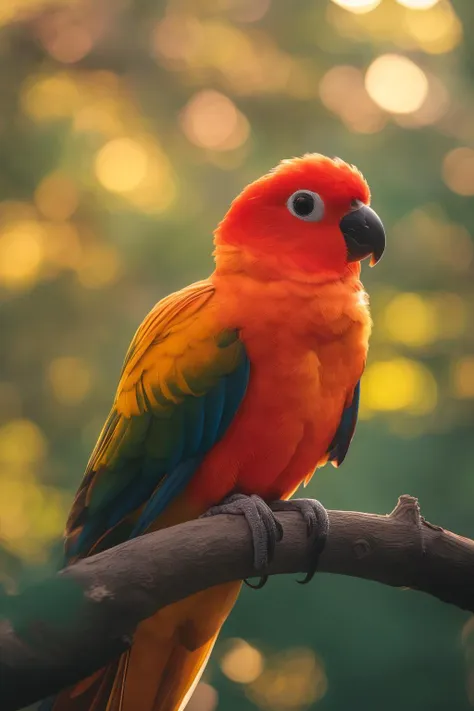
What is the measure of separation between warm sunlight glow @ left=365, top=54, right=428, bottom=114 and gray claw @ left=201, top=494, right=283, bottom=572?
154 centimetres

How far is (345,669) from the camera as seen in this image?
6.33 feet

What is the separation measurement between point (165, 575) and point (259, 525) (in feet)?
0.53

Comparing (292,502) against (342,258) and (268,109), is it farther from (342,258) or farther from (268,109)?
(268,109)

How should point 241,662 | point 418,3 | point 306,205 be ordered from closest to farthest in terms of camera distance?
1. point 306,205
2. point 241,662
3. point 418,3

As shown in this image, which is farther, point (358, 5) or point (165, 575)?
A: point (358, 5)

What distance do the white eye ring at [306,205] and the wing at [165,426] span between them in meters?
0.19

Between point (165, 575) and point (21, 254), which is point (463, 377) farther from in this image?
point (165, 575)

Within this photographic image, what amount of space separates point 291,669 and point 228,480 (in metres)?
1.05

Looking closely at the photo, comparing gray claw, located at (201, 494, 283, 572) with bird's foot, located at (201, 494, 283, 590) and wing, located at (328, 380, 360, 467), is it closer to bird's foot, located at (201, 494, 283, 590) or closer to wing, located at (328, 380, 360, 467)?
bird's foot, located at (201, 494, 283, 590)

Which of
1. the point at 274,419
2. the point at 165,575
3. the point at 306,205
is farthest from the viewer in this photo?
the point at 306,205

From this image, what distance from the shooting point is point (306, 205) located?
1274mm

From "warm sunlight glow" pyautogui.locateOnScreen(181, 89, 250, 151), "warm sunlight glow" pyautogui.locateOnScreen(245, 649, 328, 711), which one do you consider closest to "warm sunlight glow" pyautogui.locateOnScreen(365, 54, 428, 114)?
"warm sunlight glow" pyautogui.locateOnScreen(181, 89, 250, 151)

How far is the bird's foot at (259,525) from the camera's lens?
3.43 feet

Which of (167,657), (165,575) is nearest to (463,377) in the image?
(167,657)
